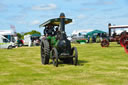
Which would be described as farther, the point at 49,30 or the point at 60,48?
the point at 49,30

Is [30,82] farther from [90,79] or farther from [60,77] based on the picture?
[90,79]

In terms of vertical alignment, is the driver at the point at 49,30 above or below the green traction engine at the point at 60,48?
above

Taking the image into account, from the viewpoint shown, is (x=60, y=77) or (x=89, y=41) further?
(x=89, y=41)

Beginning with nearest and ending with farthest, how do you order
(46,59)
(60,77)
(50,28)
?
(60,77) → (46,59) → (50,28)

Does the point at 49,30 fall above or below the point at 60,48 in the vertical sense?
above

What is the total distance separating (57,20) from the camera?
1075cm

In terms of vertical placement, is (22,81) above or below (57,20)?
below

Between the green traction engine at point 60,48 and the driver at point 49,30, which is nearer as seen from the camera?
the green traction engine at point 60,48

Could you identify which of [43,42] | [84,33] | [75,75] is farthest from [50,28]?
[84,33]

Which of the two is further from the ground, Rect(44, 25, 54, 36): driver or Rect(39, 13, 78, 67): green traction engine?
Rect(44, 25, 54, 36): driver

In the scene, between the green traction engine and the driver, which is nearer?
the green traction engine

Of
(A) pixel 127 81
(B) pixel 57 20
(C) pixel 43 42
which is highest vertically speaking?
(B) pixel 57 20

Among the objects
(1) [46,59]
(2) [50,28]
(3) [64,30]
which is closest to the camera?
(3) [64,30]

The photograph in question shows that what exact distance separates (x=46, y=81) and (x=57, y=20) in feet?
14.4
